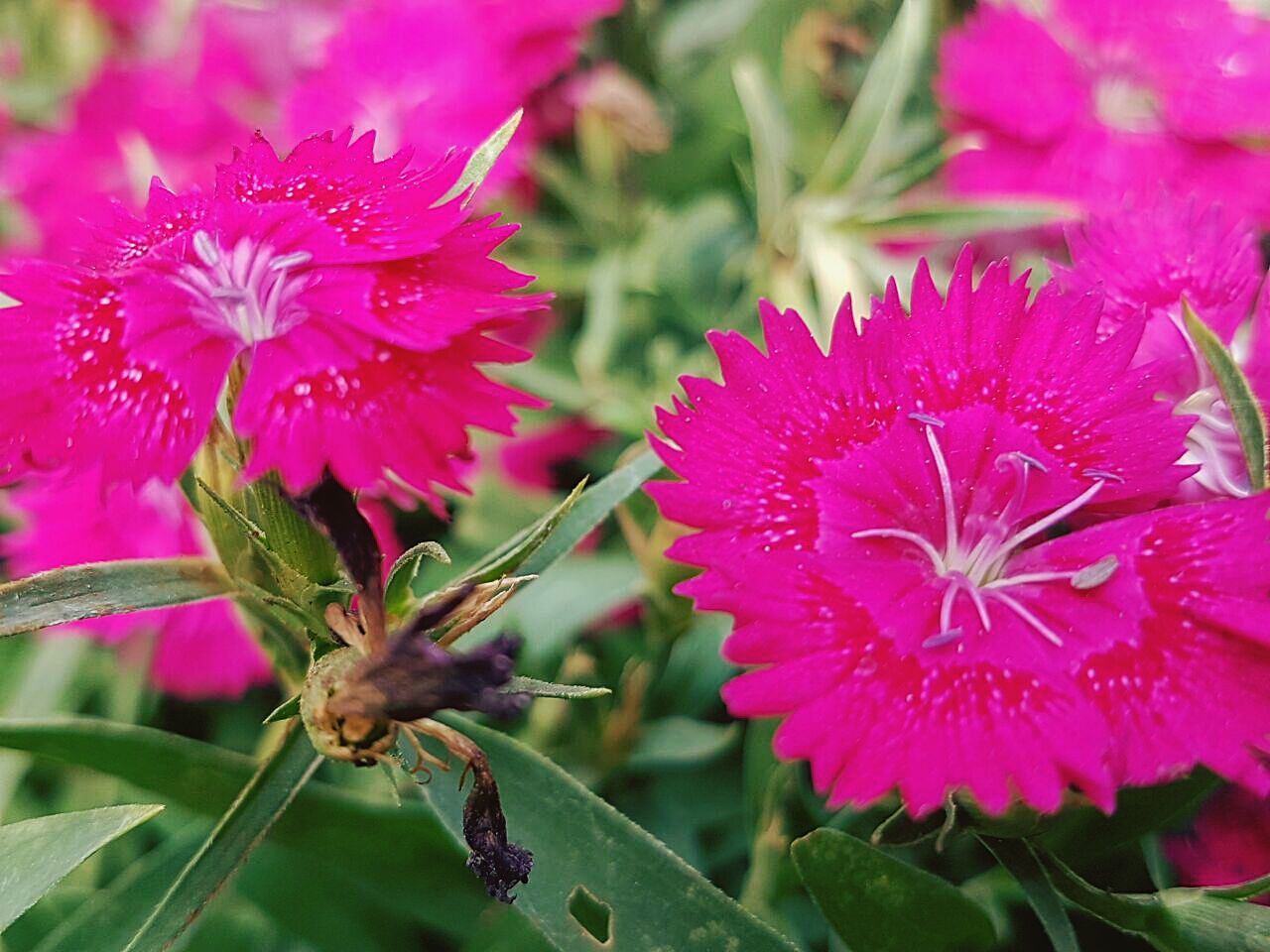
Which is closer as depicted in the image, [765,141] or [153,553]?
[153,553]

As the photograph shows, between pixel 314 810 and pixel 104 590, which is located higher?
pixel 104 590

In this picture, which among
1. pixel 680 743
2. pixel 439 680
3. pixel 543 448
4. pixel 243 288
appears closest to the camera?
pixel 439 680

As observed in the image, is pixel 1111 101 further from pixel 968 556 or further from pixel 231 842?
pixel 231 842

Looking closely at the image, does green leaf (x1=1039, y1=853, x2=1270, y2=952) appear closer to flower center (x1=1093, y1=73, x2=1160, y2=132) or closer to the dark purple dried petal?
the dark purple dried petal

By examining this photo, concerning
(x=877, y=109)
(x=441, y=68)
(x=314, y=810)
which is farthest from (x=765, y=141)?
(x=314, y=810)

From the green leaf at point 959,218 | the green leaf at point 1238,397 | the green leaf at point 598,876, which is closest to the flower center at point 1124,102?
the green leaf at point 959,218

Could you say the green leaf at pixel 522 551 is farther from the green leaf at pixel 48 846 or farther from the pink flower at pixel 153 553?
the pink flower at pixel 153 553

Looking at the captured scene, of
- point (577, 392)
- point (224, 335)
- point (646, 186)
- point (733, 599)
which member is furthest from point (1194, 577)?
point (646, 186)
